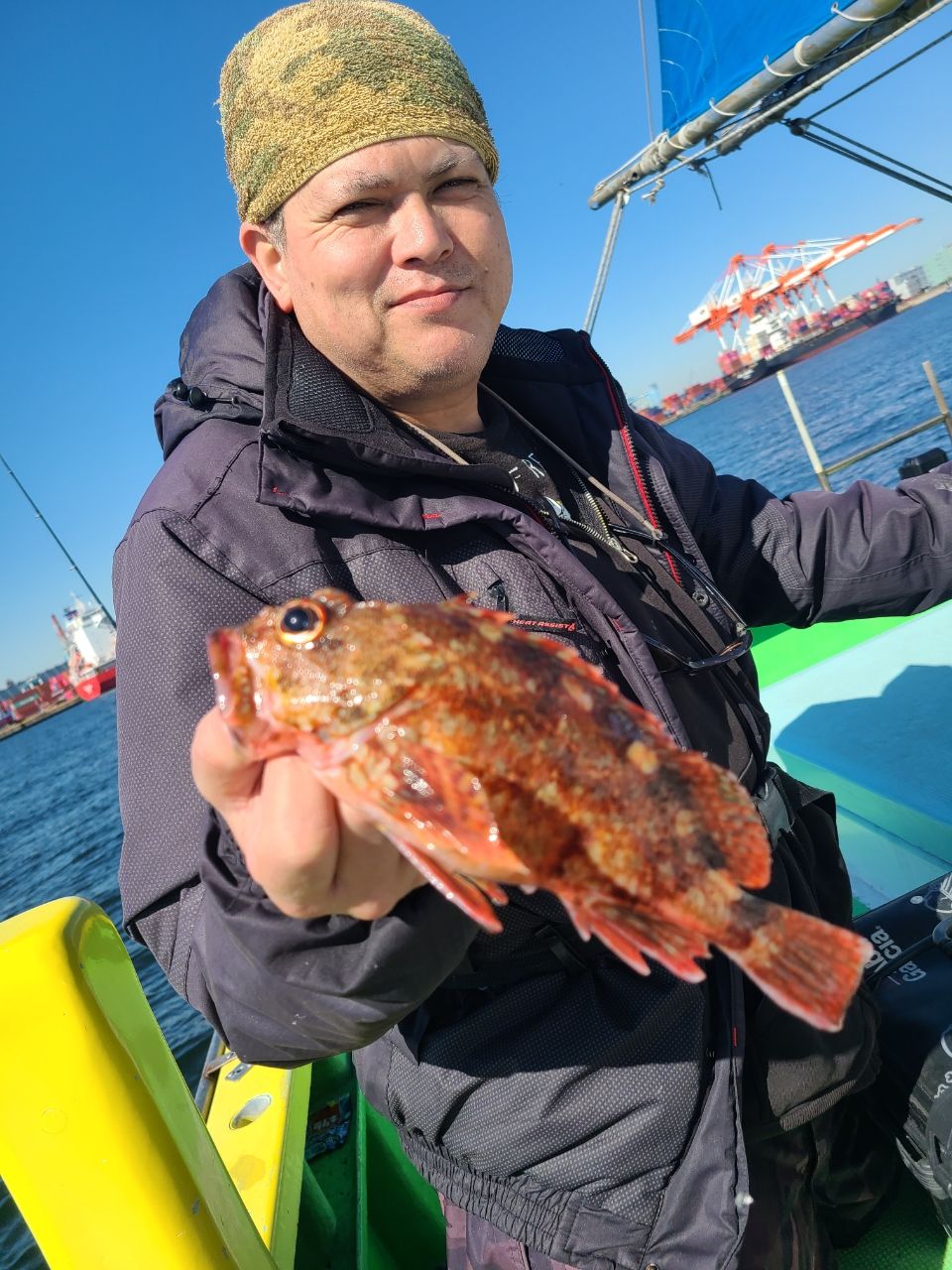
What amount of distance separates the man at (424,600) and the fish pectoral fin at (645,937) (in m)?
0.37

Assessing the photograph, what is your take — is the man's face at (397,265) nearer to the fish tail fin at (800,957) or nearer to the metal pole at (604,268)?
the fish tail fin at (800,957)

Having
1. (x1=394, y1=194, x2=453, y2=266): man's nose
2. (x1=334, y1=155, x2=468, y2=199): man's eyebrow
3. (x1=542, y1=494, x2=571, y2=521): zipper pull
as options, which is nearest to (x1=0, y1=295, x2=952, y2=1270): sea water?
(x1=542, y1=494, x2=571, y2=521): zipper pull

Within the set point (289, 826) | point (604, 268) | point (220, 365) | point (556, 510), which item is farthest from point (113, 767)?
point (289, 826)

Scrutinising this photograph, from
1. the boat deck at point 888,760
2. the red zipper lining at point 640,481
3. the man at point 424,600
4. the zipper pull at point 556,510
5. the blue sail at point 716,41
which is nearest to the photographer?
the man at point 424,600

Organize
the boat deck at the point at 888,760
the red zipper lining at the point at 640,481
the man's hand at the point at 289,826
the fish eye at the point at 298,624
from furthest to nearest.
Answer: the boat deck at the point at 888,760 → the red zipper lining at the point at 640,481 → the fish eye at the point at 298,624 → the man's hand at the point at 289,826

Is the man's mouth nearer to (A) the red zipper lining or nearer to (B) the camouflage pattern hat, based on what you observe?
(B) the camouflage pattern hat

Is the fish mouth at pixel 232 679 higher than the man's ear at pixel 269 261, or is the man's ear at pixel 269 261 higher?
the man's ear at pixel 269 261

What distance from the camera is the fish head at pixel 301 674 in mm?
1836

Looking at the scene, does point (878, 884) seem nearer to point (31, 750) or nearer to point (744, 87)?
point (744, 87)

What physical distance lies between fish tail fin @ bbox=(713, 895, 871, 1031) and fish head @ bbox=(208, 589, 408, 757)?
104 cm

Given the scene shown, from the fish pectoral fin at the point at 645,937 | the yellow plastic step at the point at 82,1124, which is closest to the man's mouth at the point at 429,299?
the fish pectoral fin at the point at 645,937

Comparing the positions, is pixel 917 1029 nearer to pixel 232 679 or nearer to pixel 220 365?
pixel 232 679

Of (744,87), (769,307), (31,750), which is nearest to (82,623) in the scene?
(31,750)

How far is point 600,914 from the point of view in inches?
73.7
